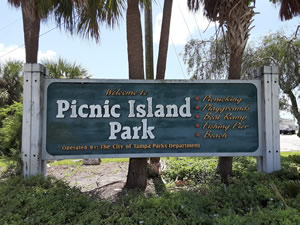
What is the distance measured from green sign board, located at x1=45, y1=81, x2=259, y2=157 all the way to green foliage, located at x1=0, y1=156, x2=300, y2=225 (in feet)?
2.64

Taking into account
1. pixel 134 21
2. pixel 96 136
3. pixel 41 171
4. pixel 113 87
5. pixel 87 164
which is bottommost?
pixel 87 164

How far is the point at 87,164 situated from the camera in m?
7.82

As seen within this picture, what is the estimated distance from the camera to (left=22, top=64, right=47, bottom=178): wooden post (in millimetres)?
4117

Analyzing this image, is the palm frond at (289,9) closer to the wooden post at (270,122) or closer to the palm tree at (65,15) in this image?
the wooden post at (270,122)

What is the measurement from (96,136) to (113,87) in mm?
1001

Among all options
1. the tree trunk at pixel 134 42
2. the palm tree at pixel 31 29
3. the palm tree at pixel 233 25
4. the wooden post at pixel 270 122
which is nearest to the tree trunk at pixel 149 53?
the tree trunk at pixel 134 42

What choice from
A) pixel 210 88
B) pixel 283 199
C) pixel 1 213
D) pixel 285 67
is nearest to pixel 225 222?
pixel 283 199

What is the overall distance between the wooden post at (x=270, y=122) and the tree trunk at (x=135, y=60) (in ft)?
8.04

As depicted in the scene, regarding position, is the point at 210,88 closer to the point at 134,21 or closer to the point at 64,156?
the point at 134,21

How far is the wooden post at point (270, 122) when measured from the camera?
4465 mm

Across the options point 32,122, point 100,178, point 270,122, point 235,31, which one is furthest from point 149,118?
point 235,31

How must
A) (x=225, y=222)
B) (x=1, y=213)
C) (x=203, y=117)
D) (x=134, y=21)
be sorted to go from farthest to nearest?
(x=134, y=21)
(x=203, y=117)
(x=1, y=213)
(x=225, y=222)

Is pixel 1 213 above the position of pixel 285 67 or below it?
below

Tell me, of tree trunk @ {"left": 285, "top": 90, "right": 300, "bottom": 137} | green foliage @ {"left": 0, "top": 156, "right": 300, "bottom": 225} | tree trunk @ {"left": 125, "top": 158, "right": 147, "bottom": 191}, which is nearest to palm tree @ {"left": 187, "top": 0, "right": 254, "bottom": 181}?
green foliage @ {"left": 0, "top": 156, "right": 300, "bottom": 225}
